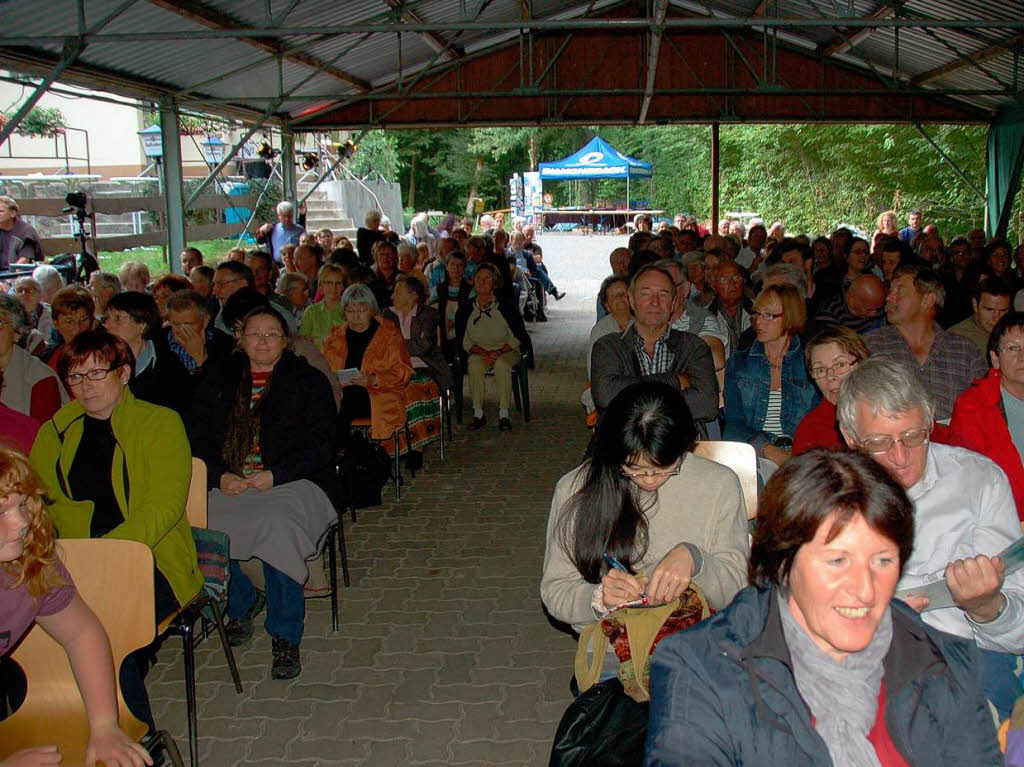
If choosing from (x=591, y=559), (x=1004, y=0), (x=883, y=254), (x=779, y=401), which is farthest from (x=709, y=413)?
(x=1004, y=0)

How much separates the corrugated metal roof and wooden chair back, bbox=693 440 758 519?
20.0ft

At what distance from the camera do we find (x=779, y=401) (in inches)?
185

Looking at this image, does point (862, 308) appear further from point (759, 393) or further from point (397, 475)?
point (397, 475)

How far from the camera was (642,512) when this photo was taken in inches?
109

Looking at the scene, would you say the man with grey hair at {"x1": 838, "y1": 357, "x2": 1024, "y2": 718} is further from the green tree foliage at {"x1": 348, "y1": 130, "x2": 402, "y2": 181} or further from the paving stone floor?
the green tree foliage at {"x1": 348, "y1": 130, "x2": 402, "y2": 181}

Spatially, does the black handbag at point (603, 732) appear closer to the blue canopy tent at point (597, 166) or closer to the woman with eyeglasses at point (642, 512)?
the woman with eyeglasses at point (642, 512)

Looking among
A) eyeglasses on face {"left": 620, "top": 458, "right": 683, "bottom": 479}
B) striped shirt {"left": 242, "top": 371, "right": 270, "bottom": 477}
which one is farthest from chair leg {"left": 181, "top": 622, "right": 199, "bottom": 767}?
eyeglasses on face {"left": 620, "top": 458, "right": 683, "bottom": 479}

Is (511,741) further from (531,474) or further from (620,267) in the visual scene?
(620,267)

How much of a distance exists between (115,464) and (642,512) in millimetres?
1805

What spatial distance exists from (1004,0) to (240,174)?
16.7 m

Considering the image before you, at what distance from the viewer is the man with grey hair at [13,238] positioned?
30.3ft

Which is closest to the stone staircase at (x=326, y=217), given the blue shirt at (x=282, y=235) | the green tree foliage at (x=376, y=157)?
the green tree foliage at (x=376, y=157)

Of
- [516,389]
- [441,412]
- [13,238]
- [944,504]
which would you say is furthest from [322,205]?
[944,504]

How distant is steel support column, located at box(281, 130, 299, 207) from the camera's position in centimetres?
1565
